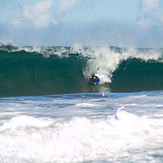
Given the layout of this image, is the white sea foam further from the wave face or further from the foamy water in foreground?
the wave face

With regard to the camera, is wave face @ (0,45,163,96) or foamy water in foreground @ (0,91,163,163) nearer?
foamy water in foreground @ (0,91,163,163)

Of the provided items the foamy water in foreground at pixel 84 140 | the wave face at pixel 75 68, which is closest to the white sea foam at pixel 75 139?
the foamy water in foreground at pixel 84 140

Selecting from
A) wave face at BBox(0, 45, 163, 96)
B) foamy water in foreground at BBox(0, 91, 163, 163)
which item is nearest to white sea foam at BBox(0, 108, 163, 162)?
foamy water in foreground at BBox(0, 91, 163, 163)

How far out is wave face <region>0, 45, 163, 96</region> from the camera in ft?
57.4

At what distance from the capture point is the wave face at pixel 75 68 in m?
17.5

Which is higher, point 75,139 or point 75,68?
point 75,68

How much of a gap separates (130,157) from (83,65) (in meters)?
17.7

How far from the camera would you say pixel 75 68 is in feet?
68.2

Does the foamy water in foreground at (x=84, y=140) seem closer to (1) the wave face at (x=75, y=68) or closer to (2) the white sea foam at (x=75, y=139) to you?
(2) the white sea foam at (x=75, y=139)

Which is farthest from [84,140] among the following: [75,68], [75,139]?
[75,68]

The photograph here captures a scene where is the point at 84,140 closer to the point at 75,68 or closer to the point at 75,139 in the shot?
the point at 75,139

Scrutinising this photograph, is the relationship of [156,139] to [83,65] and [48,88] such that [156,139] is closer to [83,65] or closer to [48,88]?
[48,88]

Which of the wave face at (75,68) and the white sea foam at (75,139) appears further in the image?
the wave face at (75,68)

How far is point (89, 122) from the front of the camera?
511cm
